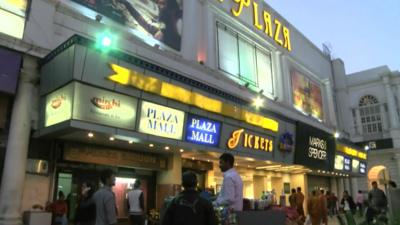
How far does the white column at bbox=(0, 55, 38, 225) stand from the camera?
841 centimetres

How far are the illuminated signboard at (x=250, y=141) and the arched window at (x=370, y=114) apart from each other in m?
23.9

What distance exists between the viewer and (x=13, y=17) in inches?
357

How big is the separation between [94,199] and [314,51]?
22.9 metres

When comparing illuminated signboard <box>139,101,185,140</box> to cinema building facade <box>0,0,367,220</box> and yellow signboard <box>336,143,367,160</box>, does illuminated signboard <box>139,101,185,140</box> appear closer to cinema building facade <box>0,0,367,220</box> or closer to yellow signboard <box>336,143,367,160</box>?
cinema building facade <box>0,0,367,220</box>

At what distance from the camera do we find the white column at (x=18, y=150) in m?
8.41

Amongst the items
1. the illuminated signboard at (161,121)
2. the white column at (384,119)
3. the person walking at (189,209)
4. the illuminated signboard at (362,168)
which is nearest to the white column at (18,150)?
the illuminated signboard at (161,121)

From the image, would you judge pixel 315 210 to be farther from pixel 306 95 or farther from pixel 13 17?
pixel 306 95

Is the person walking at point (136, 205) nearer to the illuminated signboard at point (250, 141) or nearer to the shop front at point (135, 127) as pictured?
the shop front at point (135, 127)

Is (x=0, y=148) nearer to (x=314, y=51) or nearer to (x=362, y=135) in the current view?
(x=314, y=51)

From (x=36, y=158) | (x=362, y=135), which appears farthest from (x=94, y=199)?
(x=362, y=135)

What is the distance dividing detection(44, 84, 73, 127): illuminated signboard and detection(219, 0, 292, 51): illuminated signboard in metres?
10.4

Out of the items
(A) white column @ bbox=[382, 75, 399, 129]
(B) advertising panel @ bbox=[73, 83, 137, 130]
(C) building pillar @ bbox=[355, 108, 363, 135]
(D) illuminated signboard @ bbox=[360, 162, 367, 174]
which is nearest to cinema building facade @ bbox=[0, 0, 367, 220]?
(B) advertising panel @ bbox=[73, 83, 137, 130]

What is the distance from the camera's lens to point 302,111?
21.4 metres

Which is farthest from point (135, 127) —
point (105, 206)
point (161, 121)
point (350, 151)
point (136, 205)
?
point (350, 151)
